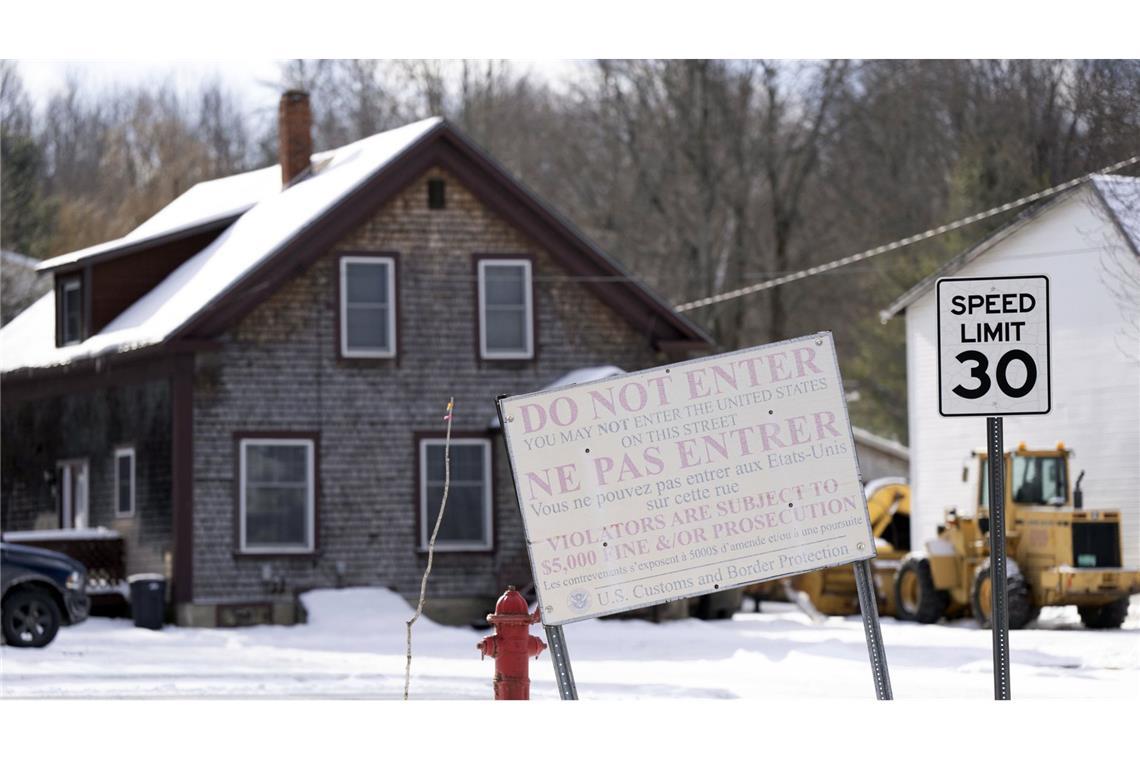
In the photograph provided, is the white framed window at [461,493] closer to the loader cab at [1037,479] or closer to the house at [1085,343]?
the house at [1085,343]

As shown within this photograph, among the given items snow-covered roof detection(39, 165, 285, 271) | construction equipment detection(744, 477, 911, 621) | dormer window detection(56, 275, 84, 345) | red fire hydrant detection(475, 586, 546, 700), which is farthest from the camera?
construction equipment detection(744, 477, 911, 621)

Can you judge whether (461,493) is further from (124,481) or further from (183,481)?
(124,481)

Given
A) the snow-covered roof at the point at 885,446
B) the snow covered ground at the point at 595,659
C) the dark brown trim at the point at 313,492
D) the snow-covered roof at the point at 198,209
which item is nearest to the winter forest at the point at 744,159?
the snow-covered roof at the point at 885,446

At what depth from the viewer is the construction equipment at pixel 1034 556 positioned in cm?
2630

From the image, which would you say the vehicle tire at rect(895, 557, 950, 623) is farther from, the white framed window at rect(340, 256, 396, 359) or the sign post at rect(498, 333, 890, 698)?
the sign post at rect(498, 333, 890, 698)

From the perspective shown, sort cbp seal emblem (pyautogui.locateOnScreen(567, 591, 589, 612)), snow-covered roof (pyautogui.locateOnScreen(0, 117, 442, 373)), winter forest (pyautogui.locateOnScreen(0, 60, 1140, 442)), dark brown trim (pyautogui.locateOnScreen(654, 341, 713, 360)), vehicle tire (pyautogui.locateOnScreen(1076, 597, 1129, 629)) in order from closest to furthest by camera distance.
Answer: cbp seal emblem (pyautogui.locateOnScreen(567, 591, 589, 612)) → vehicle tire (pyautogui.locateOnScreen(1076, 597, 1129, 629)) → snow-covered roof (pyautogui.locateOnScreen(0, 117, 442, 373)) → dark brown trim (pyautogui.locateOnScreen(654, 341, 713, 360)) → winter forest (pyautogui.locateOnScreen(0, 60, 1140, 442))

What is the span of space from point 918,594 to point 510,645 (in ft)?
62.2

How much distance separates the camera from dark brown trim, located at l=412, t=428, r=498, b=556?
2870cm

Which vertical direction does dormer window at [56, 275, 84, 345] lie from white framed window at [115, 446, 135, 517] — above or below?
above

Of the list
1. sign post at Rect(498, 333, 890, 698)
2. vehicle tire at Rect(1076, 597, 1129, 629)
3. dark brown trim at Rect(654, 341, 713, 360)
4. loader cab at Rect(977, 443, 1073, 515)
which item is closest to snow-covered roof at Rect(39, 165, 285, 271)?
dark brown trim at Rect(654, 341, 713, 360)

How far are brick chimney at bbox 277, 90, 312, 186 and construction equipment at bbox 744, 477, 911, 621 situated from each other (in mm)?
10208

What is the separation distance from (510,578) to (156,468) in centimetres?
543

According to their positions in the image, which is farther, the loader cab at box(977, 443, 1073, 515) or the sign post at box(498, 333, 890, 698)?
the loader cab at box(977, 443, 1073, 515)

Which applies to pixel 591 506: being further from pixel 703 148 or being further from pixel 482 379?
pixel 703 148
